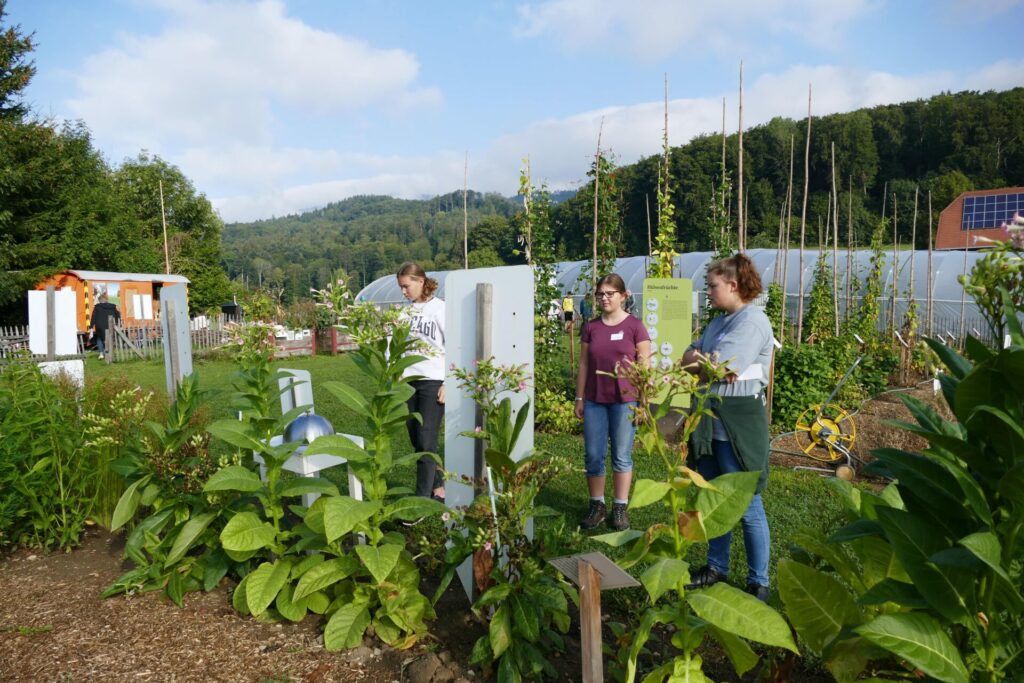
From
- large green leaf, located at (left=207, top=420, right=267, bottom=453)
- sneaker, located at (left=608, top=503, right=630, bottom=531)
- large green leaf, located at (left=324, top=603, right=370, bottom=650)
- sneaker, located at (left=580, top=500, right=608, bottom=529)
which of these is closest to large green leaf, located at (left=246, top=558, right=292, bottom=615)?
large green leaf, located at (left=324, top=603, right=370, bottom=650)

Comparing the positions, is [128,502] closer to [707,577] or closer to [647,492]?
[647,492]

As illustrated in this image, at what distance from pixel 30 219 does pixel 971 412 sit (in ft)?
111

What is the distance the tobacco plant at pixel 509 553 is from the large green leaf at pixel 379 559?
0.22 m

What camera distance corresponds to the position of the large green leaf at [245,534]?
2.94 m

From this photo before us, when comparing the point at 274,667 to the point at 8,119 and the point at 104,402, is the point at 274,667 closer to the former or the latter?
the point at 104,402

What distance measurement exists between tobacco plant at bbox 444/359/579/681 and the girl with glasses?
1.62 meters

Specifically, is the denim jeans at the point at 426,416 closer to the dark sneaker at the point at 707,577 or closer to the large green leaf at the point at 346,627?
the large green leaf at the point at 346,627

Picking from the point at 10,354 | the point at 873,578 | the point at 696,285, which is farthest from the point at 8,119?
the point at 873,578

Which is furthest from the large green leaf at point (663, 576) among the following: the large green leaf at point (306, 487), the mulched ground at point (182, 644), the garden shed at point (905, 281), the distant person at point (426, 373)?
the garden shed at point (905, 281)

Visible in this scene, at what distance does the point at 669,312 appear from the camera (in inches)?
294

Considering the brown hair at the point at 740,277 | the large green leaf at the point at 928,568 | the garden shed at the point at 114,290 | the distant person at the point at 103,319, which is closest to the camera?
the large green leaf at the point at 928,568

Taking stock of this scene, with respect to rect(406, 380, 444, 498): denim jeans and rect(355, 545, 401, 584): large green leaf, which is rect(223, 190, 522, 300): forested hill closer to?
rect(406, 380, 444, 498): denim jeans

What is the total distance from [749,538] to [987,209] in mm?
32854

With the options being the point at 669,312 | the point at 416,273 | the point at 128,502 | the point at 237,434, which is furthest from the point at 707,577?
the point at 669,312
